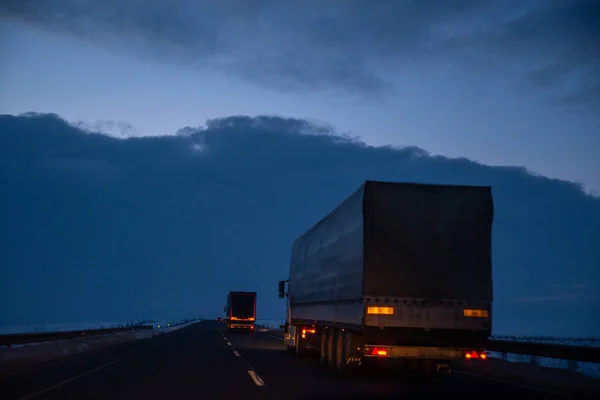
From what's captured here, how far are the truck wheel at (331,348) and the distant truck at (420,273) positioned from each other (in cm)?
252

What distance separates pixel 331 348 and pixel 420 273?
501cm

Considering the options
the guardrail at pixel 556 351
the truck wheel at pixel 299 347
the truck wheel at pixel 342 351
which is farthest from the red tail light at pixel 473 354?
the guardrail at pixel 556 351

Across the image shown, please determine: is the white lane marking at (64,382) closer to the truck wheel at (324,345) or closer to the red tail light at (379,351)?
the truck wheel at (324,345)

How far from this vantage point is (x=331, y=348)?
18844mm

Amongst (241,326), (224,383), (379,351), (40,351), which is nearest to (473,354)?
(379,351)

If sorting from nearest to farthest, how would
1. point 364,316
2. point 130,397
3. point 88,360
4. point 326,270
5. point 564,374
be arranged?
point 130,397
point 364,316
point 564,374
point 326,270
point 88,360

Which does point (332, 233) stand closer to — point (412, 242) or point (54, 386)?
point (412, 242)

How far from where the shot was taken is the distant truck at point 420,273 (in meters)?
14.9

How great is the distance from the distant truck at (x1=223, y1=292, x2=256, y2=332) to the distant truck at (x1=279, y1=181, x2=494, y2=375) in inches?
1706

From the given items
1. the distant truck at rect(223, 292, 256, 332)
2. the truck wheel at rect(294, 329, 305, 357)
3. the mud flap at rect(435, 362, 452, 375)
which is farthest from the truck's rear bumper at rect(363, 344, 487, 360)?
the distant truck at rect(223, 292, 256, 332)

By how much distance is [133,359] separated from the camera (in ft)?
74.8

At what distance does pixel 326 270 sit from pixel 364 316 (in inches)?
206

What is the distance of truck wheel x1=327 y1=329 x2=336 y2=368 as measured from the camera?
18609 mm

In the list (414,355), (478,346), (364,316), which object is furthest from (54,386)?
(478,346)
